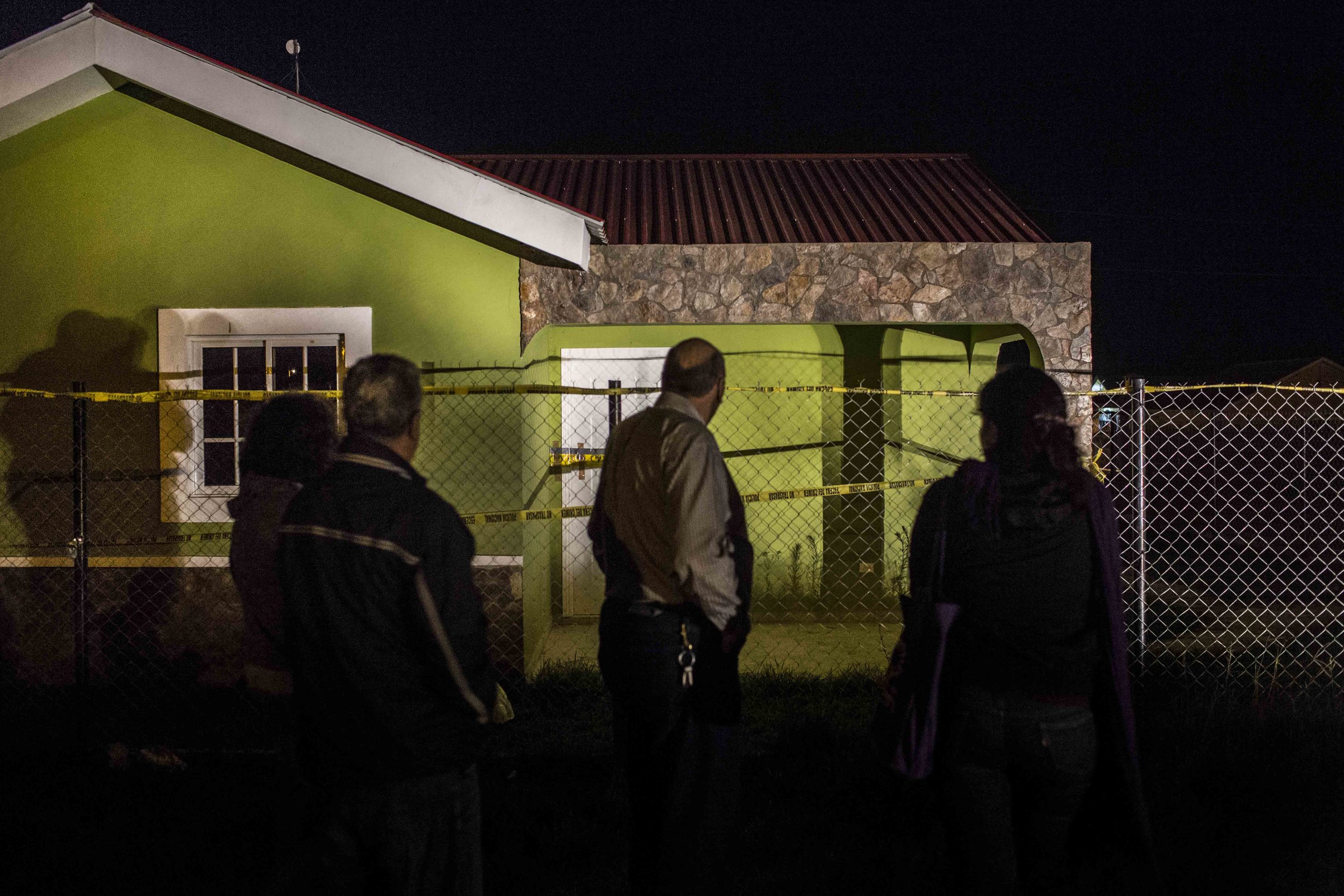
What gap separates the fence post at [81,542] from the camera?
4.60m

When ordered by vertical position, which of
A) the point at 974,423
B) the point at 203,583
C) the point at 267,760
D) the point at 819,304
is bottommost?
the point at 267,760

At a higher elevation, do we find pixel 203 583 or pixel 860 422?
pixel 860 422

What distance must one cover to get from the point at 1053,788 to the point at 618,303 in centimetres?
436

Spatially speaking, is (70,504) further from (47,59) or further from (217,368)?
(47,59)

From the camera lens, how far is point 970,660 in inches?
90.3

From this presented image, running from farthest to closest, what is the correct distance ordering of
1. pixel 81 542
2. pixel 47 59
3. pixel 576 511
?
pixel 576 511 < pixel 47 59 < pixel 81 542

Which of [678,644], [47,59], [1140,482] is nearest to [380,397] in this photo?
[678,644]

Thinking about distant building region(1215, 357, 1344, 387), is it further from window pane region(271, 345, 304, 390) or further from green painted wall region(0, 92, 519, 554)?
window pane region(271, 345, 304, 390)

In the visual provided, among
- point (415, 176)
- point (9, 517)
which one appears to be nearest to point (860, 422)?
point (415, 176)

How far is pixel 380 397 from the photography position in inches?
84.5

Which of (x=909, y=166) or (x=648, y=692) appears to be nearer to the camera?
(x=648, y=692)

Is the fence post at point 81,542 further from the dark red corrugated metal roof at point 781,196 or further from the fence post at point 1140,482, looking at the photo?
the fence post at point 1140,482

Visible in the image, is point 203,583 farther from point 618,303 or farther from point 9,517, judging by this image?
point 618,303

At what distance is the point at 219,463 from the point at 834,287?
14.5 ft
